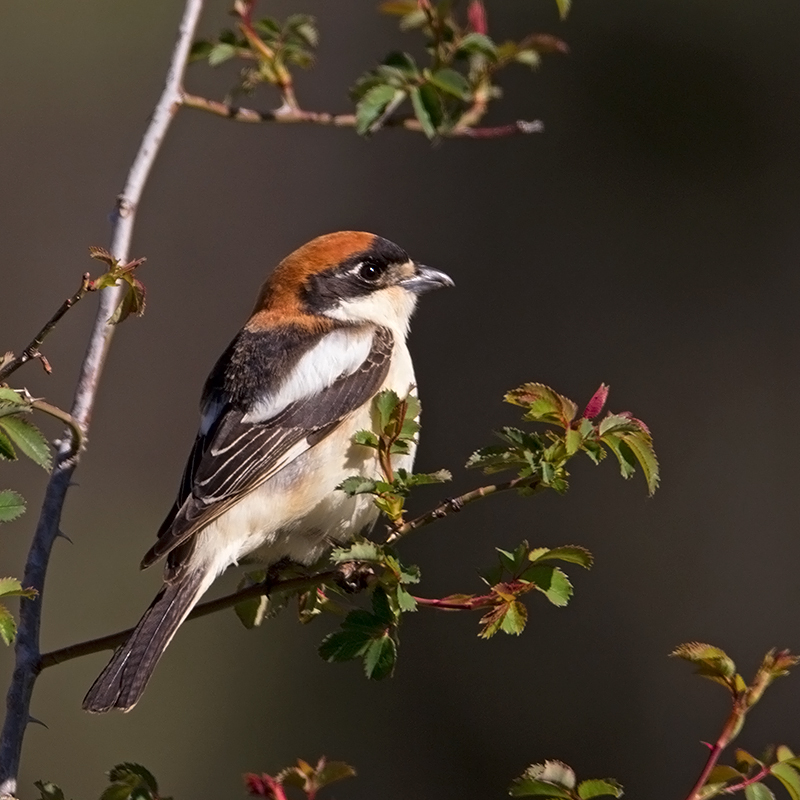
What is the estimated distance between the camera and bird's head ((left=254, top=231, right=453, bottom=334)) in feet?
11.5

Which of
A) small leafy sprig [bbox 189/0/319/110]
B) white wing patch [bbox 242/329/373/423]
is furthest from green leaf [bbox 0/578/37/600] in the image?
small leafy sprig [bbox 189/0/319/110]

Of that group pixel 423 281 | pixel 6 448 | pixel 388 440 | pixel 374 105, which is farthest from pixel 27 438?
pixel 423 281

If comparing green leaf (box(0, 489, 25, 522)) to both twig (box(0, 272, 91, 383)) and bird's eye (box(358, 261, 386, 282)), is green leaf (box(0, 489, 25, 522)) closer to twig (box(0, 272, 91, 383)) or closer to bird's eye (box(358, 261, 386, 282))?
twig (box(0, 272, 91, 383))

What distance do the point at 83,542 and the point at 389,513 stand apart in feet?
17.8

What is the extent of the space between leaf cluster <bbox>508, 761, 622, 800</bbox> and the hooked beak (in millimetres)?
1871

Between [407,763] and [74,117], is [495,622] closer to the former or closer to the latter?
[407,763]

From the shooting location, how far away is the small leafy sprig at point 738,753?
2002 mm

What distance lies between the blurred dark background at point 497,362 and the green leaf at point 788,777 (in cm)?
443

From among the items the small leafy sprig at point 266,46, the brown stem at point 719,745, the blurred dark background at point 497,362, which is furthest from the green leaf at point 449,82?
the blurred dark background at point 497,362

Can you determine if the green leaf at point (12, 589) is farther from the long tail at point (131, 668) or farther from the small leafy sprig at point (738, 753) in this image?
the small leafy sprig at point (738, 753)

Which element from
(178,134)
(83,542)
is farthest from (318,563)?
(178,134)

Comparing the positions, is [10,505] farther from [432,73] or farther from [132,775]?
[432,73]

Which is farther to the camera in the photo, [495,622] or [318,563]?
[318,563]

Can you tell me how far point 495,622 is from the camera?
7.27 feet
